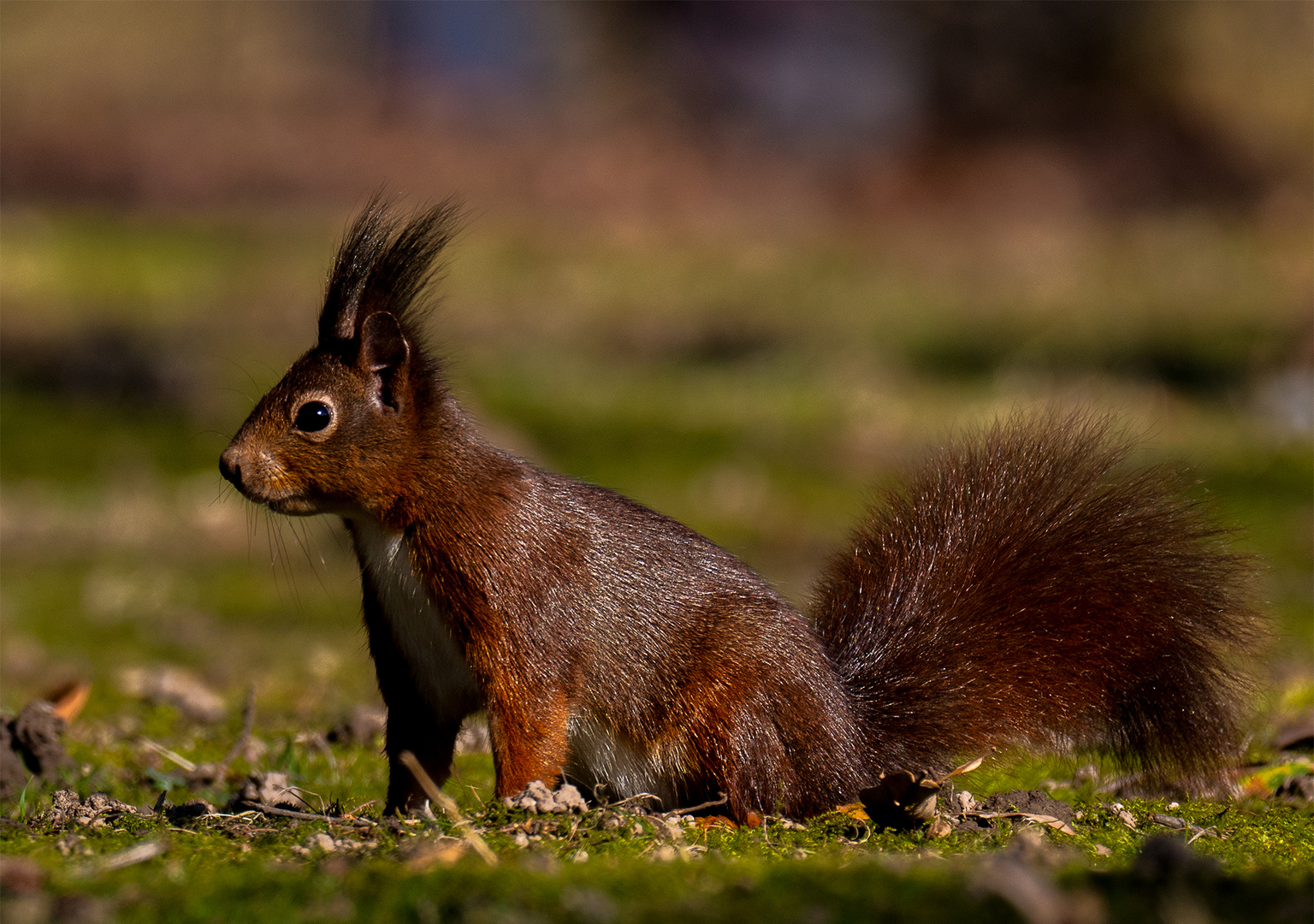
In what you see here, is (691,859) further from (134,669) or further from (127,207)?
(127,207)

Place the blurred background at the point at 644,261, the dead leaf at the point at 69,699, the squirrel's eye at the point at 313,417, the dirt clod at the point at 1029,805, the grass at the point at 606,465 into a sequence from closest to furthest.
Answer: the grass at the point at 606,465
the dirt clod at the point at 1029,805
the squirrel's eye at the point at 313,417
the dead leaf at the point at 69,699
the blurred background at the point at 644,261

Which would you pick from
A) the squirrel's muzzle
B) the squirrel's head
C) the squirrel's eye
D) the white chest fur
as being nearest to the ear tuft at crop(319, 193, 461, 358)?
the squirrel's head

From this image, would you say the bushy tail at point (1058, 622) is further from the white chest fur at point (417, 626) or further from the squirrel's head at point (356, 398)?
the squirrel's head at point (356, 398)

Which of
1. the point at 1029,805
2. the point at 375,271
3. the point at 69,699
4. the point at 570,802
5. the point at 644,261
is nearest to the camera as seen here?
the point at 570,802

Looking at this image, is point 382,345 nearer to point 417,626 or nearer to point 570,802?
point 417,626

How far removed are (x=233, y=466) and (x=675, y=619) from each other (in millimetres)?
1171

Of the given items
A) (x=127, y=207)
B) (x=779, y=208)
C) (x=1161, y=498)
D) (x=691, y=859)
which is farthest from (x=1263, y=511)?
(x=127, y=207)

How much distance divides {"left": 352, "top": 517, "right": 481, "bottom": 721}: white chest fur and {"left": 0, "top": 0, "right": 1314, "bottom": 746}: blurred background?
0.65 metres

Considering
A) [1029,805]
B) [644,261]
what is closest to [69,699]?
[1029,805]

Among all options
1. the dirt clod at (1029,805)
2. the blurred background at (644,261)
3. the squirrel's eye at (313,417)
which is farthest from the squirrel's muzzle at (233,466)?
the dirt clod at (1029,805)

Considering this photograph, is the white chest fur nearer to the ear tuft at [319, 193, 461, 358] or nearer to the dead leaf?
the ear tuft at [319, 193, 461, 358]

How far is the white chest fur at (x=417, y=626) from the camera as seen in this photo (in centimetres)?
389

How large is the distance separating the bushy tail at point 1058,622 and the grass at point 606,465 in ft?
0.72

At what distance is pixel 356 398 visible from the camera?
13.1 ft
